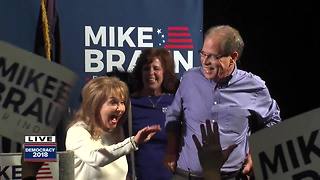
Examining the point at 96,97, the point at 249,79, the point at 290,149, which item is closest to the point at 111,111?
the point at 96,97

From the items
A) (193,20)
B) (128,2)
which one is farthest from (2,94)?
(193,20)

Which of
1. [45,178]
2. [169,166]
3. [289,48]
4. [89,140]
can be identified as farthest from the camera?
[289,48]

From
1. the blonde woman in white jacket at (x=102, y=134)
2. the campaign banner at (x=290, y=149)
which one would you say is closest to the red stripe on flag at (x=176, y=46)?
the blonde woman in white jacket at (x=102, y=134)

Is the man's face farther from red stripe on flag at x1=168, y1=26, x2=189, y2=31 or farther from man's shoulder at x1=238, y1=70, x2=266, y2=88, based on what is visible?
red stripe on flag at x1=168, y1=26, x2=189, y2=31

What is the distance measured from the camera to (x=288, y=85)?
15.4 ft

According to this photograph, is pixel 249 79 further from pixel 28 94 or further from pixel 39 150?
pixel 39 150

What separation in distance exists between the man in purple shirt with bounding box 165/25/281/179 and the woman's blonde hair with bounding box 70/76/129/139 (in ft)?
0.98

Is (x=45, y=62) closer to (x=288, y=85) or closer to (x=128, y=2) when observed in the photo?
(x=128, y=2)

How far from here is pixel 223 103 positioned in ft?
11.9

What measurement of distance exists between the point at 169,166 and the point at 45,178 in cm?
76

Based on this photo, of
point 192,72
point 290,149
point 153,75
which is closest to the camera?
point 290,149

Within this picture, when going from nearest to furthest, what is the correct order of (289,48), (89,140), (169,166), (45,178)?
(45,178)
(89,140)
(169,166)
(289,48)

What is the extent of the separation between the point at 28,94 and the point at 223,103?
3.02 feet

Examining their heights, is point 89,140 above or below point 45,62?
below
